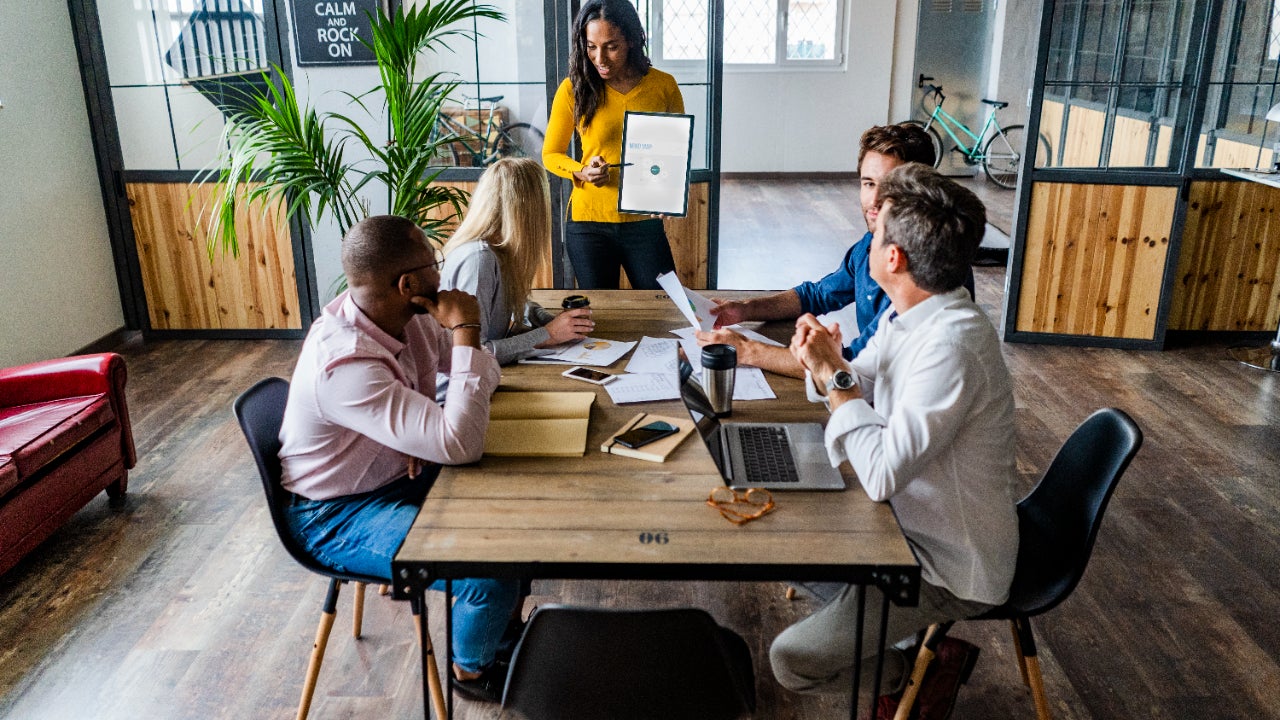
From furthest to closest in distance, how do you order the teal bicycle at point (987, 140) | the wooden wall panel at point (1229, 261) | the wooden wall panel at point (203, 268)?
1. the teal bicycle at point (987, 140)
2. the wooden wall panel at point (203, 268)
3. the wooden wall panel at point (1229, 261)

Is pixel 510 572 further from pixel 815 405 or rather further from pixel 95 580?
pixel 95 580

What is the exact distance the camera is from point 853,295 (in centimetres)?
294

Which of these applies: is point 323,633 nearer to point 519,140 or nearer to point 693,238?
point 519,140

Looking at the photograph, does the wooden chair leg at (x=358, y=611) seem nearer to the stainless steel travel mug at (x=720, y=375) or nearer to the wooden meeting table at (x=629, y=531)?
the wooden meeting table at (x=629, y=531)

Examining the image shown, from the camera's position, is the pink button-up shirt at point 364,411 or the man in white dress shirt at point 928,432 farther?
the pink button-up shirt at point 364,411

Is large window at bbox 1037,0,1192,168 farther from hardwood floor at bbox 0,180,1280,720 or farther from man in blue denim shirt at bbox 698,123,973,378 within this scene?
man in blue denim shirt at bbox 698,123,973,378

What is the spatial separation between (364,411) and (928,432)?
108cm

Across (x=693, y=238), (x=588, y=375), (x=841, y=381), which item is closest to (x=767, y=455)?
(x=841, y=381)

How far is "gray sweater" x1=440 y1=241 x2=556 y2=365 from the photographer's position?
2.50 metres

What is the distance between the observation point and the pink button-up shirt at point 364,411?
1.85m

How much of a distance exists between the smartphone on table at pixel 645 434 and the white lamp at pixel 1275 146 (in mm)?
3714

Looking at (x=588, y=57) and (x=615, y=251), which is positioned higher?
(x=588, y=57)

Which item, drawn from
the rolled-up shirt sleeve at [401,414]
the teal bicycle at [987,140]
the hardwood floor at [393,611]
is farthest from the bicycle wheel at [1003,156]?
the rolled-up shirt sleeve at [401,414]

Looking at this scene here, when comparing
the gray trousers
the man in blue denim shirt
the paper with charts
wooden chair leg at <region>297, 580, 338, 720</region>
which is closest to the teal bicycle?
the man in blue denim shirt
